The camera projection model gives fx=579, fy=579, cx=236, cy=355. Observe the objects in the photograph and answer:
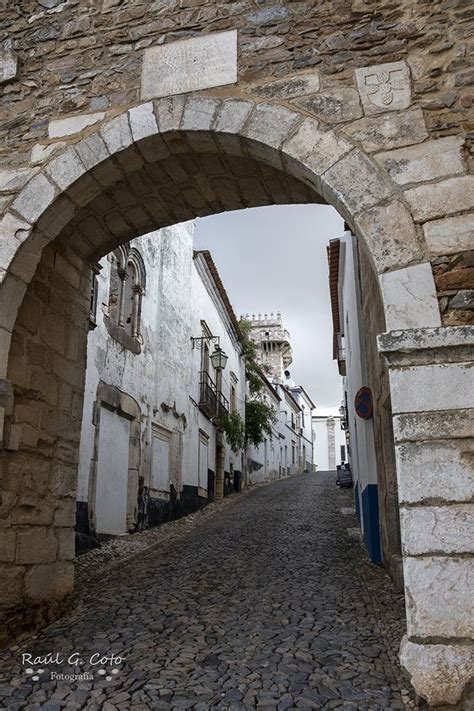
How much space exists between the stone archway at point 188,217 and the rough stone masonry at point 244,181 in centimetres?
1

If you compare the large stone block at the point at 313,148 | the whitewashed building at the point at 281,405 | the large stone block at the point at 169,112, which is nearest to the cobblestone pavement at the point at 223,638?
the large stone block at the point at 313,148

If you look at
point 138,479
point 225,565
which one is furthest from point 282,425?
point 225,565

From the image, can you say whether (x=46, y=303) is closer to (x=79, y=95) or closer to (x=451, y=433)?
(x=79, y=95)

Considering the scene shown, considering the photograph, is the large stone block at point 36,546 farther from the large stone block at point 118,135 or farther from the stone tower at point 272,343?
the stone tower at point 272,343

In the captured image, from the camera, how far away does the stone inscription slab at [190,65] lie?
123 inches

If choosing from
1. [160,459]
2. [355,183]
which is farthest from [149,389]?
[355,183]

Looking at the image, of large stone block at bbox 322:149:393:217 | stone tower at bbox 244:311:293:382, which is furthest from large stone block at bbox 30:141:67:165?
stone tower at bbox 244:311:293:382

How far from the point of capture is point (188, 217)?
3994 millimetres

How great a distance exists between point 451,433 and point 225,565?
11.2ft

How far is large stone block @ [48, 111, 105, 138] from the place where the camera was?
3.25 meters

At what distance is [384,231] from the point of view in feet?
8.34

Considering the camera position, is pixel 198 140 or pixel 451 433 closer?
pixel 451 433

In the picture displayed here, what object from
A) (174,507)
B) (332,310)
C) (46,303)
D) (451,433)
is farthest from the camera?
(332,310)

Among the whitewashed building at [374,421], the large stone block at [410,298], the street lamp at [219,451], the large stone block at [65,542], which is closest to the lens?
the large stone block at [410,298]
